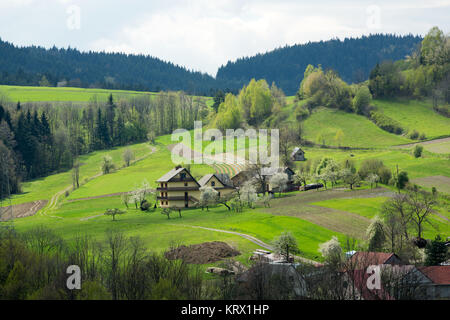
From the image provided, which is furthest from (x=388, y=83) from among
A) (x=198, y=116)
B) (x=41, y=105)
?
(x=41, y=105)

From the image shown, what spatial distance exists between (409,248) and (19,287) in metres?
40.3

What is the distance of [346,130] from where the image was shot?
447 ft

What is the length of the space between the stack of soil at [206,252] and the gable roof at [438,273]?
60.5ft

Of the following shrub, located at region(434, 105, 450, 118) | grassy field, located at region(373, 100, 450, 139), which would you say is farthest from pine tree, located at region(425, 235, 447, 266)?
shrub, located at region(434, 105, 450, 118)

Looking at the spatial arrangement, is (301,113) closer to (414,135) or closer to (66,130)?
(414,135)

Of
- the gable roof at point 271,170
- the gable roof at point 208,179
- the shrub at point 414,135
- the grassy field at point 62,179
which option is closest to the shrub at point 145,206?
the gable roof at point 208,179

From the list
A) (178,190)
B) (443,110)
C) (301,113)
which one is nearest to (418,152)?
(178,190)

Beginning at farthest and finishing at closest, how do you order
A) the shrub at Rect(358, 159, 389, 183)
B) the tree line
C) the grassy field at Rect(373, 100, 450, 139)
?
1. the tree line
2. the grassy field at Rect(373, 100, 450, 139)
3. the shrub at Rect(358, 159, 389, 183)

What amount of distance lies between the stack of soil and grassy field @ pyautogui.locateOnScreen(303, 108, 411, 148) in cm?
7913

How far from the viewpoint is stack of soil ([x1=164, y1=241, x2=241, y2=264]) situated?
48906 mm

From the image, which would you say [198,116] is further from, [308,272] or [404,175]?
[308,272]

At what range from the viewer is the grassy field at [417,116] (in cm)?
12812

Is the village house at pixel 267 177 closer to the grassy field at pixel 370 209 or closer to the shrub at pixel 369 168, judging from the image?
the shrub at pixel 369 168

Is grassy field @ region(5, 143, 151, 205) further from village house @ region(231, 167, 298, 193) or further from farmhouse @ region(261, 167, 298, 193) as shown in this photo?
farmhouse @ region(261, 167, 298, 193)
